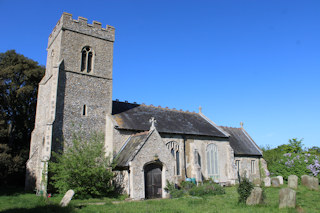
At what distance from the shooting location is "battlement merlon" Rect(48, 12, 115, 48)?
70.8 feet

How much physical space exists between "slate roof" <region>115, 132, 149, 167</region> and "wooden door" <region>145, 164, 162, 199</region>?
156cm

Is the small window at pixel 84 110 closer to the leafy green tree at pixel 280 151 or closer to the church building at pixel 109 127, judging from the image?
the church building at pixel 109 127

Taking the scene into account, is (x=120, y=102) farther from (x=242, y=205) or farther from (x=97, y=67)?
(x=242, y=205)

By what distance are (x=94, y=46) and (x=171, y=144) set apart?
1104 centimetres

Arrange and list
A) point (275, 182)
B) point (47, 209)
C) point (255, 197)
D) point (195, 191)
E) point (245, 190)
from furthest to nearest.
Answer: point (275, 182)
point (195, 191)
point (245, 190)
point (255, 197)
point (47, 209)

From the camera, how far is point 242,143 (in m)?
31.6

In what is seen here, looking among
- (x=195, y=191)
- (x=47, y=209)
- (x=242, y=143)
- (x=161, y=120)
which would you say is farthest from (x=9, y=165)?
(x=242, y=143)

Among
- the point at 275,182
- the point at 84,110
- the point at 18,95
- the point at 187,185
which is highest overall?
the point at 18,95

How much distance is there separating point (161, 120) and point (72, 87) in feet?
28.2

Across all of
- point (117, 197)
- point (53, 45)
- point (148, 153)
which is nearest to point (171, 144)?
point (148, 153)

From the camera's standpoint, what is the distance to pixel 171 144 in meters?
23.0

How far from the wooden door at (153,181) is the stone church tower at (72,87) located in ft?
19.6

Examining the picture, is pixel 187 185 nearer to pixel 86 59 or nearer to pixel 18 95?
pixel 86 59

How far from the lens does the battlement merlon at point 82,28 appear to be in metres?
21.6
